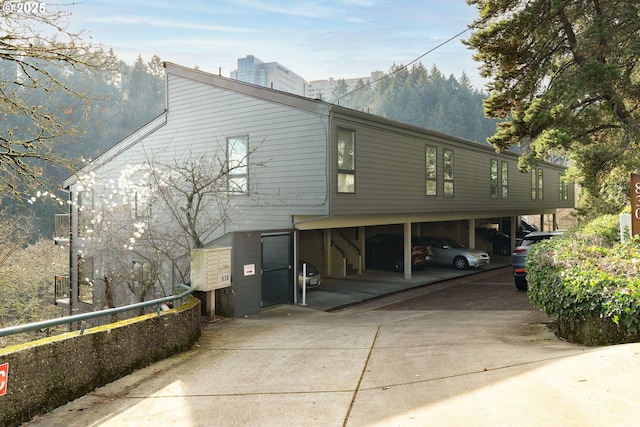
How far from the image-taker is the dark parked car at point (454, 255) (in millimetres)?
21564

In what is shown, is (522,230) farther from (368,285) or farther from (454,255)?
(368,285)

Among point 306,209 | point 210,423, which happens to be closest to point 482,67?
point 306,209

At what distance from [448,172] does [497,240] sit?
10479 mm

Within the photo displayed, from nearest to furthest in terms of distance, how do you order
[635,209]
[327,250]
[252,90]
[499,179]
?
[635,209]
[252,90]
[327,250]
[499,179]

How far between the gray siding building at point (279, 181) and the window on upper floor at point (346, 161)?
0.03 metres

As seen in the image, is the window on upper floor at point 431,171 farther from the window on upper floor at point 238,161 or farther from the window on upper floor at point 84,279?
the window on upper floor at point 84,279

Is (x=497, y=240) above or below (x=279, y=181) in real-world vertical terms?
below

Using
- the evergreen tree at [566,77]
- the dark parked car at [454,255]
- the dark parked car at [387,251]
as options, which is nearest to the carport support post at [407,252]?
the dark parked car at [387,251]

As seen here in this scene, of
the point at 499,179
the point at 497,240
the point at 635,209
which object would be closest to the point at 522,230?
the point at 497,240

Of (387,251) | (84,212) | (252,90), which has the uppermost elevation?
(252,90)

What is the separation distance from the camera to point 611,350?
5535mm

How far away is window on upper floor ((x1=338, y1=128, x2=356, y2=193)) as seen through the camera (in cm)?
1409

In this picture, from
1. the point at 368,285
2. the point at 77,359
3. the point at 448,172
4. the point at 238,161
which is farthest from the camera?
the point at 448,172

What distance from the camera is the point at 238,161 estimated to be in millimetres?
15977
